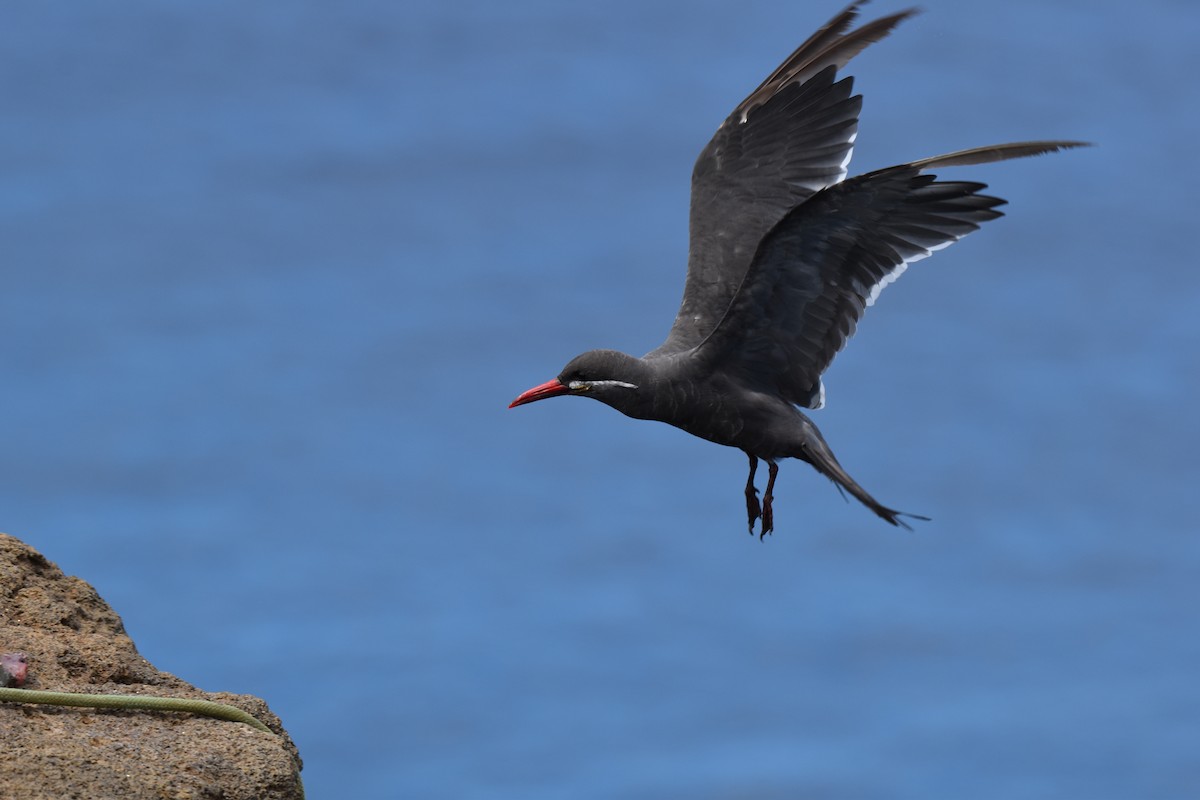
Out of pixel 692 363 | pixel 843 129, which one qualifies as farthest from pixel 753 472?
pixel 843 129

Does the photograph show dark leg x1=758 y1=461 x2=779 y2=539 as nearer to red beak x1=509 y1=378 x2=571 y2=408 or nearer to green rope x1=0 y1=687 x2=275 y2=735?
red beak x1=509 y1=378 x2=571 y2=408

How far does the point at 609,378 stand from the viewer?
7.48m

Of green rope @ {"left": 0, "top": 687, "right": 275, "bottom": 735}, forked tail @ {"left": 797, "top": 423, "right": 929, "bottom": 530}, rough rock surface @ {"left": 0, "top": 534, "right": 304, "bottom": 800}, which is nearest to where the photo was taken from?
rough rock surface @ {"left": 0, "top": 534, "right": 304, "bottom": 800}

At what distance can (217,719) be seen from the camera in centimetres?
558

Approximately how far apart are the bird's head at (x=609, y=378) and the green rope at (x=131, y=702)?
246cm

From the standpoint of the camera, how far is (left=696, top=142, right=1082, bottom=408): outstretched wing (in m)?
7.29

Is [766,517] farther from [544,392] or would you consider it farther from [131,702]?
[131,702]

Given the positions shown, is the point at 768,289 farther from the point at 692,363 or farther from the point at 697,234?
the point at 697,234

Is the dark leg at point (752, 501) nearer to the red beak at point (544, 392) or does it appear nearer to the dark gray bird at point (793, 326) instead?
the dark gray bird at point (793, 326)

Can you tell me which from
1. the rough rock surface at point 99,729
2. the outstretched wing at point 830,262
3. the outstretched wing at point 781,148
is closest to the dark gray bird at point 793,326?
the outstretched wing at point 830,262

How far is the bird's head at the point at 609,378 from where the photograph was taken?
24.5 feet

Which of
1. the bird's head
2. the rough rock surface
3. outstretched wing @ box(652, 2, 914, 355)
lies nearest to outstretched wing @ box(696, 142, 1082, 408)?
the bird's head

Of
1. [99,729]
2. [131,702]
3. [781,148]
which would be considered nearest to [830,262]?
[781,148]

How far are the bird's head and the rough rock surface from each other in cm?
238
